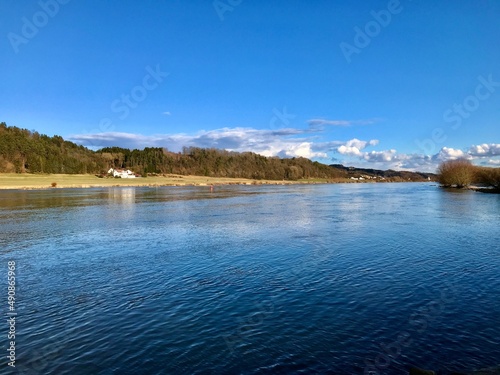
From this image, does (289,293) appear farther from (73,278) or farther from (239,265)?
(73,278)

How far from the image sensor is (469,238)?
941 inches

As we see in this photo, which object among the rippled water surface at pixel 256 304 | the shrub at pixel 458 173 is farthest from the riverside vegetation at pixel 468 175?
the rippled water surface at pixel 256 304

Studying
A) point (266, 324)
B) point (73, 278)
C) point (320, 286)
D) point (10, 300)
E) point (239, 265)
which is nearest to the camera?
point (266, 324)

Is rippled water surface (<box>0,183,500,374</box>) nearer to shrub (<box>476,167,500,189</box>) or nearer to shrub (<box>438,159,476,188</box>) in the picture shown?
shrub (<box>476,167,500,189</box>)

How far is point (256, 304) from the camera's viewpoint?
11.9 m

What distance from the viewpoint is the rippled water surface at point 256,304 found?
27.5ft

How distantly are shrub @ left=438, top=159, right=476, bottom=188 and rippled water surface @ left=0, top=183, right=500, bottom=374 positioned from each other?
91.9 meters

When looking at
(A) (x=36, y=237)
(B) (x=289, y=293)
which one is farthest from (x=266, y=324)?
(A) (x=36, y=237)

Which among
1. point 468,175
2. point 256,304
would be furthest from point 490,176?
point 256,304

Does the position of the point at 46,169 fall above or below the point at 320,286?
above

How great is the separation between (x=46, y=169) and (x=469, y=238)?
148 metres

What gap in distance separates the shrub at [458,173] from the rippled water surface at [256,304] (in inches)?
3617

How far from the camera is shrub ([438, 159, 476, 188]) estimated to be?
334 ft

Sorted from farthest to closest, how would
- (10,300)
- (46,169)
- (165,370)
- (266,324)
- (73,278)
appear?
(46,169)
(73,278)
(10,300)
(266,324)
(165,370)
